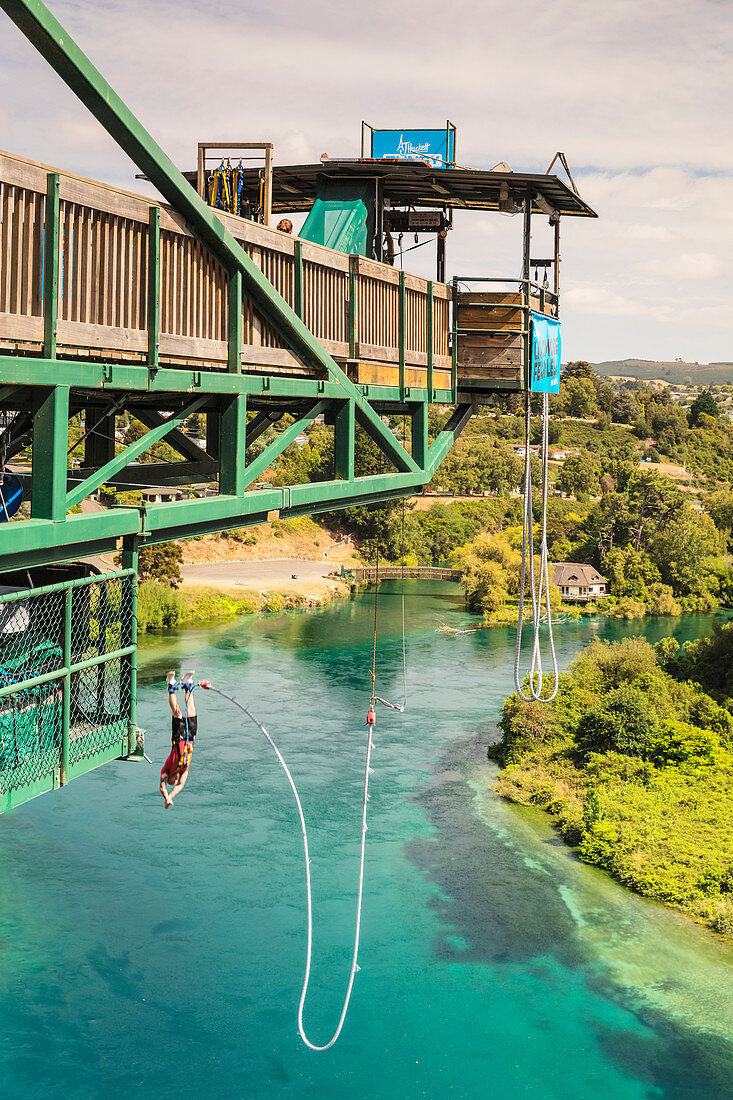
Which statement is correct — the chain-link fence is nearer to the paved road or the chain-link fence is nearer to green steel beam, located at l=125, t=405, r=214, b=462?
green steel beam, located at l=125, t=405, r=214, b=462

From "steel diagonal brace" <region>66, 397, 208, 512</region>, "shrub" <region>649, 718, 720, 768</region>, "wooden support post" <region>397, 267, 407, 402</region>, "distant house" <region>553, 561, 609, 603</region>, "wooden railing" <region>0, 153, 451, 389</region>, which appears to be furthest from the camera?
"distant house" <region>553, 561, 609, 603</region>

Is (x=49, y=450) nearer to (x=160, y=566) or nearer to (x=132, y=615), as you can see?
(x=132, y=615)

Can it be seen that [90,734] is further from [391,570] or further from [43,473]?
[391,570]

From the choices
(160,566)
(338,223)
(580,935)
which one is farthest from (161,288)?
(160,566)

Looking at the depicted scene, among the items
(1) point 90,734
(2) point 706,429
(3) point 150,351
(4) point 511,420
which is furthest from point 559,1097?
(2) point 706,429

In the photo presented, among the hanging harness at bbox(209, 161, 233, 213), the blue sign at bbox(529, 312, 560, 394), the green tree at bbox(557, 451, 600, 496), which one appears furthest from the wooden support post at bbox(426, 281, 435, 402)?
the green tree at bbox(557, 451, 600, 496)

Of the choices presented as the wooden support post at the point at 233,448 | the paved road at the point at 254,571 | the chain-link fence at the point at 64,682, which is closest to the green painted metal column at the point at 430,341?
the wooden support post at the point at 233,448

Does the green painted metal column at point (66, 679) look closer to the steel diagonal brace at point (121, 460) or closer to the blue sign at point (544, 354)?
the steel diagonal brace at point (121, 460)
